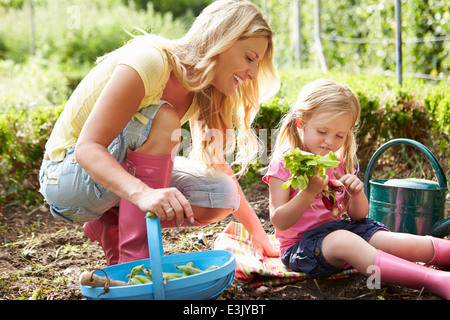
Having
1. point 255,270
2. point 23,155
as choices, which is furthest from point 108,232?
point 23,155

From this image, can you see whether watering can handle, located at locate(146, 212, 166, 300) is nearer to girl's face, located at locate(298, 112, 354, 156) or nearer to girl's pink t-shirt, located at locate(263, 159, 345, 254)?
girl's pink t-shirt, located at locate(263, 159, 345, 254)

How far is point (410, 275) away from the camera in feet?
6.04

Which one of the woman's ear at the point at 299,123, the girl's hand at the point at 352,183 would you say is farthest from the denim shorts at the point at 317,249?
the woman's ear at the point at 299,123

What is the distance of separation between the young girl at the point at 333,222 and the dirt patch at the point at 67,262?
81 mm

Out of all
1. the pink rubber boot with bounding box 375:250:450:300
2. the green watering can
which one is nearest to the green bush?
the green watering can

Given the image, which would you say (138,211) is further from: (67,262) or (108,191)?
(67,262)

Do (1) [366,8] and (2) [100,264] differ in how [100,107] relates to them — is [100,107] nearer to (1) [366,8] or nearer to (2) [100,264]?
(2) [100,264]

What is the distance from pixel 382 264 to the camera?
187 centimetres

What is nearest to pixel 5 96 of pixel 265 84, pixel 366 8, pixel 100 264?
pixel 100 264

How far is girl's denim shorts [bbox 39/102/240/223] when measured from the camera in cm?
199

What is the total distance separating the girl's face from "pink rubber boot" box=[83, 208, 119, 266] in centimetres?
92

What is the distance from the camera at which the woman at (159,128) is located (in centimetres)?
171

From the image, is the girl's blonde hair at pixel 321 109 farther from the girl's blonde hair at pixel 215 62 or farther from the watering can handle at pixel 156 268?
the watering can handle at pixel 156 268

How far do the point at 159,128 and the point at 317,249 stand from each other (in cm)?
80
